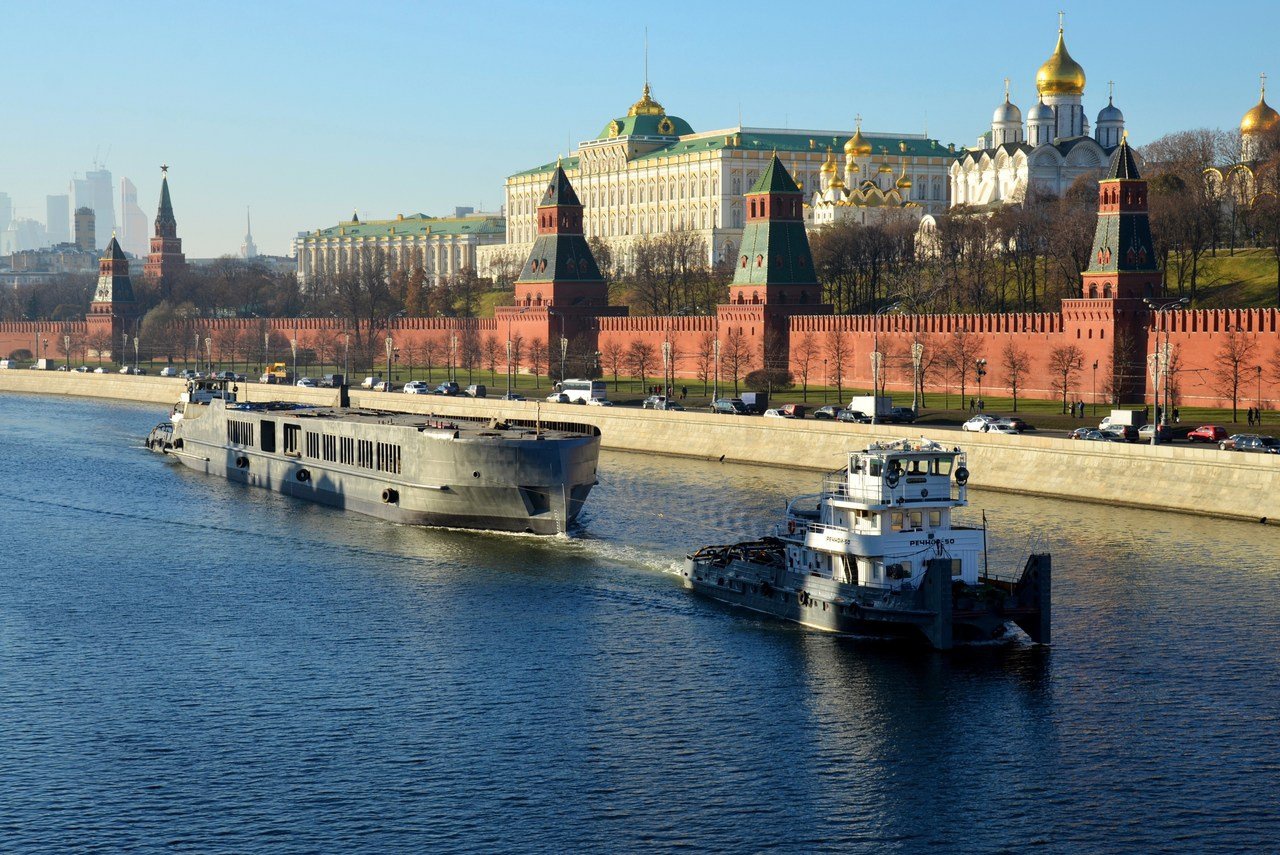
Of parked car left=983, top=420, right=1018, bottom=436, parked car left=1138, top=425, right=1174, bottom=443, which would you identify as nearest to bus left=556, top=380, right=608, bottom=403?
parked car left=983, top=420, right=1018, bottom=436

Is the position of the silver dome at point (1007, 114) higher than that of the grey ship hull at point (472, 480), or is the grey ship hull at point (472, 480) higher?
the silver dome at point (1007, 114)

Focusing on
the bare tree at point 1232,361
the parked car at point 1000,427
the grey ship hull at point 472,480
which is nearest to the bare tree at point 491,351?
the bare tree at point 1232,361

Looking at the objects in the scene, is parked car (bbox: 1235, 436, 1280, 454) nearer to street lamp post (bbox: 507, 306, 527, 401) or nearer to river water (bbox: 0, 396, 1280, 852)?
river water (bbox: 0, 396, 1280, 852)

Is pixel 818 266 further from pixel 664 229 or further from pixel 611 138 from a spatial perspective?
pixel 611 138

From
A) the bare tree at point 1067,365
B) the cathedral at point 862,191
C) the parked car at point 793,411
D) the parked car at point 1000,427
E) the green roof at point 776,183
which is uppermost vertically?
the cathedral at point 862,191

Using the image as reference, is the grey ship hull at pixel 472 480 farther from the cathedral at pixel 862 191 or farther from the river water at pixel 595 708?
the cathedral at pixel 862 191

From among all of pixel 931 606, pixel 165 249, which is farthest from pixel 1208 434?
pixel 165 249

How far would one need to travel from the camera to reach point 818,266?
118 metres

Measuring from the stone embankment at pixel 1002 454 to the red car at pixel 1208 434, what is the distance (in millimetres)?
3096

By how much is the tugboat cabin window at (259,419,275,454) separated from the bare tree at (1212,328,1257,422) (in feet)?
115

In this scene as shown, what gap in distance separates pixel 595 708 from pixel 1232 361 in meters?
45.4

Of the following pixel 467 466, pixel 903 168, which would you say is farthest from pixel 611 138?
pixel 467 466

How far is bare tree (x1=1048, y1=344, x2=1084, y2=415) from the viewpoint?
248 ft

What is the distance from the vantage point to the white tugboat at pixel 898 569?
34.6m
